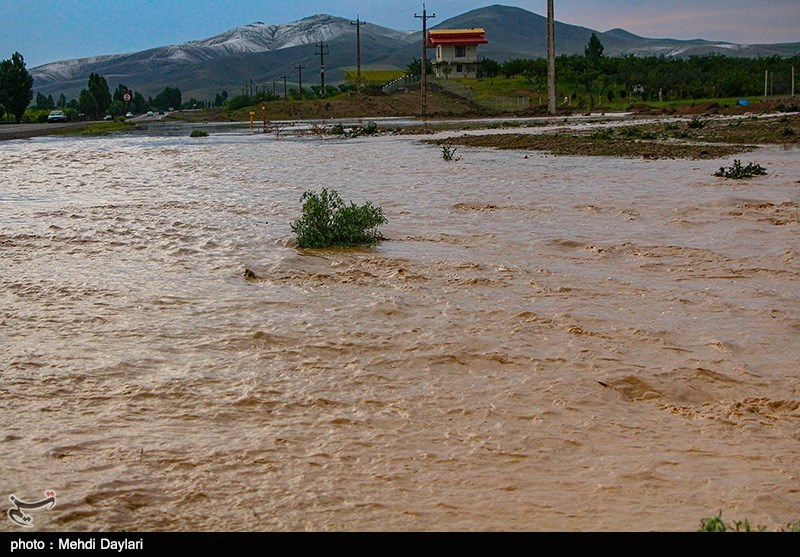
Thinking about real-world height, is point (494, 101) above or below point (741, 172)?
above

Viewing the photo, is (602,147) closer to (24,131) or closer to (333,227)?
(333,227)

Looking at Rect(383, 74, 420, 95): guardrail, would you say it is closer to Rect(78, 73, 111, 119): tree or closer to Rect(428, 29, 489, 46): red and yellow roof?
Rect(428, 29, 489, 46): red and yellow roof

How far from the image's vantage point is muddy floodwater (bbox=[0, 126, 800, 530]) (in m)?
4.25

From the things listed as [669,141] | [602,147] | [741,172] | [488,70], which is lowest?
[741,172]

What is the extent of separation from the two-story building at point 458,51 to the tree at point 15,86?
44.7m

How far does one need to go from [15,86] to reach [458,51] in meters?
49.2

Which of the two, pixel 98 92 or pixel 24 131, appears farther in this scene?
pixel 98 92

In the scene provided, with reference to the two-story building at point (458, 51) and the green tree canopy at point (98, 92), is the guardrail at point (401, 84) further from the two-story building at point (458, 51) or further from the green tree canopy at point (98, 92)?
the green tree canopy at point (98, 92)

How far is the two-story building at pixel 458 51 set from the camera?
10988 centimetres

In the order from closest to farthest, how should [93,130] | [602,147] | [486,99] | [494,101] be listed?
[602,147] → [93,130] → [494,101] → [486,99]

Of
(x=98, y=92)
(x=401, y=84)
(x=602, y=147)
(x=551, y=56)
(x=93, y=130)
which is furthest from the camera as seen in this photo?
(x=98, y=92)

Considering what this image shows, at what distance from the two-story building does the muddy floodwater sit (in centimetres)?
9979

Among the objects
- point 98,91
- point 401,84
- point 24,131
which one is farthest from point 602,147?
point 98,91

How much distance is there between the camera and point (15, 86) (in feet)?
284
